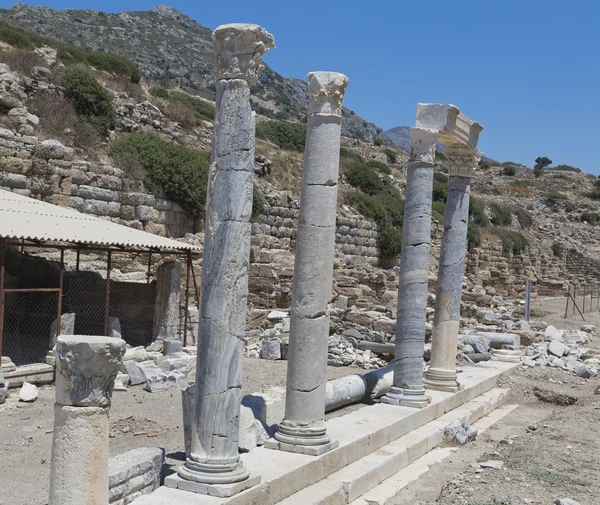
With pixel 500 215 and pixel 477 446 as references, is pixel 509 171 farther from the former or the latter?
pixel 477 446

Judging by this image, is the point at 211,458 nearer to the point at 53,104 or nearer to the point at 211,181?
the point at 211,181

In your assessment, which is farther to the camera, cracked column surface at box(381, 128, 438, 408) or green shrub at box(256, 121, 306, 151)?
green shrub at box(256, 121, 306, 151)

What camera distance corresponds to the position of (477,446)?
30.4 feet

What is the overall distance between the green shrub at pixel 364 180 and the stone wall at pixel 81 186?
644 inches

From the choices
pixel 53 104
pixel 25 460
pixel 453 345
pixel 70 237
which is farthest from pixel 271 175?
pixel 25 460

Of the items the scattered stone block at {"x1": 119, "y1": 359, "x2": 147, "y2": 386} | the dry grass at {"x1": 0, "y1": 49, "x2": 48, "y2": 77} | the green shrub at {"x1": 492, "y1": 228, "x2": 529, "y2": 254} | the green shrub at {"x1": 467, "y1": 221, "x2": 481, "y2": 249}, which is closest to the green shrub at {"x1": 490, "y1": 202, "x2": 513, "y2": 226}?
the green shrub at {"x1": 492, "y1": 228, "x2": 529, "y2": 254}

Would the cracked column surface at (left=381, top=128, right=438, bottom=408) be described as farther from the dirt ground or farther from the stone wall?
the stone wall

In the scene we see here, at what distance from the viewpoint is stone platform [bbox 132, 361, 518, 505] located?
5.82m

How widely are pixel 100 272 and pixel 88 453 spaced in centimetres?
1430

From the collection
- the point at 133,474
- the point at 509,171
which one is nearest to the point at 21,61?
the point at 133,474

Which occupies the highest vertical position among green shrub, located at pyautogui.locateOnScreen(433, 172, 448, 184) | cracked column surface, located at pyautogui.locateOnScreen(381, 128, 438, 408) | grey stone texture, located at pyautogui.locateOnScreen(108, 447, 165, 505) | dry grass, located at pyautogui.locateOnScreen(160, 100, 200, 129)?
green shrub, located at pyautogui.locateOnScreen(433, 172, 448, 184)

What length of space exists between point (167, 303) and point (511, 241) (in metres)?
31.6

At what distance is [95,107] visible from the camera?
2386 cm

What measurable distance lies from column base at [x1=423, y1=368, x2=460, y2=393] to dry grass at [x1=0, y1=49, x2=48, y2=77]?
1850cm
